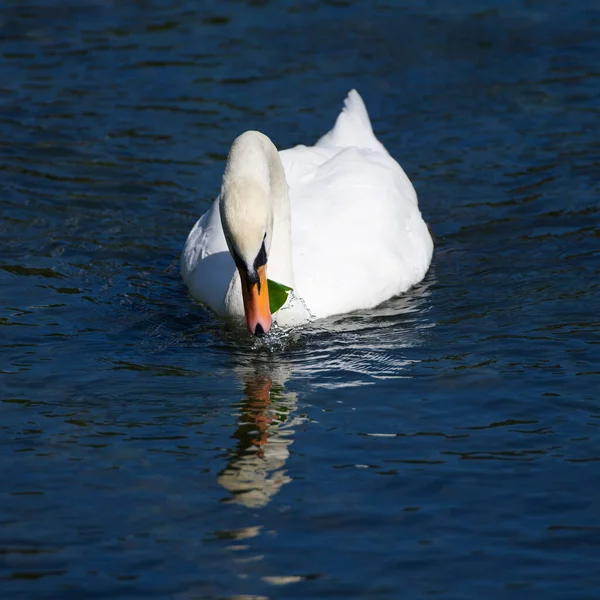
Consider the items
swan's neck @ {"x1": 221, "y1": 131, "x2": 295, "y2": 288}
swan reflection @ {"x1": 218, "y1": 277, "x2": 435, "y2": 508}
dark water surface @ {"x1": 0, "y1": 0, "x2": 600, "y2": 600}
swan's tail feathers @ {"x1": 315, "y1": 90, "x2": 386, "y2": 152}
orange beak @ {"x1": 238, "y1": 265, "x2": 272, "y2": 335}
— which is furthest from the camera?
swan's tail feathers @ {"x1": 315, "y1": 90, "x2": 386, "y2": 152}

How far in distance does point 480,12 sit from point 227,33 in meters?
3.11

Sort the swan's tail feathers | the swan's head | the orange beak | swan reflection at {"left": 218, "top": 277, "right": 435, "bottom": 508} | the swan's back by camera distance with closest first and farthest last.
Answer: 1. swan reflection at {"left": 218, "top": 277, "right": 435, "bottom": 508}
2. the swan's head
3. the orange beak
4. the swan's back
5. the swan's tail feathers

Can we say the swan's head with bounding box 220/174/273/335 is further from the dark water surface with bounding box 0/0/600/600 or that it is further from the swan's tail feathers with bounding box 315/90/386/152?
the swan's tail feathers with bounding box 315/90/386/152

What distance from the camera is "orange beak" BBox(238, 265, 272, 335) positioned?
300 inches

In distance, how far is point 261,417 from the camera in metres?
7.20

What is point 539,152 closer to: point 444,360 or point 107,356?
point 444,360

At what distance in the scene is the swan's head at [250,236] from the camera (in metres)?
7.29

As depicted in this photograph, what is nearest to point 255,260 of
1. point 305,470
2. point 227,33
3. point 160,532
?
point 305,470

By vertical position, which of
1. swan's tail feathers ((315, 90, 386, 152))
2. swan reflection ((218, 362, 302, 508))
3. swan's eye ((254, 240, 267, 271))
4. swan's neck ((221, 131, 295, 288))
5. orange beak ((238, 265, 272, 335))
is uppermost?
swan's tail feathers ((315, 90, 386, 152))

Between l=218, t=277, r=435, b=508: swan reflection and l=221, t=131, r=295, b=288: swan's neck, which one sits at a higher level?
l=221, t=131, r=295, b=288: swan's neck

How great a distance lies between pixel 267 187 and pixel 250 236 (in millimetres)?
434

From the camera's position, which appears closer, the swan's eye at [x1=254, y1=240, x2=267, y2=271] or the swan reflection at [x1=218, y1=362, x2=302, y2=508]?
the swan reflection at [x1=218, y1=362, x2=302, y2=508]

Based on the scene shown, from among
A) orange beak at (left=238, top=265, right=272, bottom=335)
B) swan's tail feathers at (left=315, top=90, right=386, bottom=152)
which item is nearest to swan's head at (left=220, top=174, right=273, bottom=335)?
orange beak at (left=238, top=265, right=272, bottom=335)

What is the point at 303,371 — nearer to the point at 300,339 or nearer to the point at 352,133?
the point at 300,339
